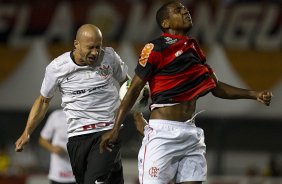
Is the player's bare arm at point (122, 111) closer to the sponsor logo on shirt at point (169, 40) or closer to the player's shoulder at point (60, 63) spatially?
the sponsor logo on shirt at point (169, 40)

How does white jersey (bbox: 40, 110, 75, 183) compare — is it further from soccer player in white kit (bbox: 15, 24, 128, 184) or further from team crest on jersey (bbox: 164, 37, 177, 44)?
team crest on jersey (bbox: 164, 37, 177, 44)

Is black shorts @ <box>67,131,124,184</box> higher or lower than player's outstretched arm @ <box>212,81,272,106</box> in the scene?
lower

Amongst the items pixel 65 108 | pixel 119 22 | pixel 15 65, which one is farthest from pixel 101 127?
pixel 119 22

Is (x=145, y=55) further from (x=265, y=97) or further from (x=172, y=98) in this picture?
(x=265, y=97)

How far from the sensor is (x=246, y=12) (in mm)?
19688

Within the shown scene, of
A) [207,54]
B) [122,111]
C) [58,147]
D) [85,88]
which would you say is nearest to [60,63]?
[85,88]

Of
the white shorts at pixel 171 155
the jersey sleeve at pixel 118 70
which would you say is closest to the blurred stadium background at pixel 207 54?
the jersey sleeve at pixel 118 70

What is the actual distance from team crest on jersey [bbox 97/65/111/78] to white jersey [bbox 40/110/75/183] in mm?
3023

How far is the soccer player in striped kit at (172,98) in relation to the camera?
24.2ft

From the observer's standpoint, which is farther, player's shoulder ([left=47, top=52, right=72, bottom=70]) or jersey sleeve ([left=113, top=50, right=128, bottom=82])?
jersey sleeve ([left=113, top=50, right=128, bottom=82])

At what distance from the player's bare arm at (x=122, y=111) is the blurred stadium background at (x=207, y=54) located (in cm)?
951

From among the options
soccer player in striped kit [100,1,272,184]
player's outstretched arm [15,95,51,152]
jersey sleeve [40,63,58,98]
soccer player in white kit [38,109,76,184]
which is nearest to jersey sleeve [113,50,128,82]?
jersey sleeve [40,63,58,98]

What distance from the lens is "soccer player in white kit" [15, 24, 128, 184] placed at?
27.4ft

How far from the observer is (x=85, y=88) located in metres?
8.38
